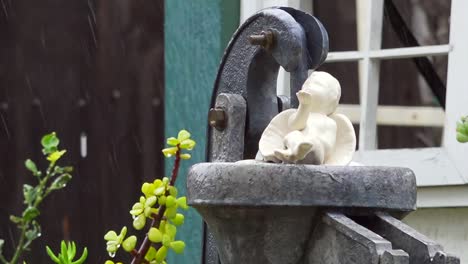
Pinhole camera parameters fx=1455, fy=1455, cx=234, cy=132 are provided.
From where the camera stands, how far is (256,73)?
234 cm

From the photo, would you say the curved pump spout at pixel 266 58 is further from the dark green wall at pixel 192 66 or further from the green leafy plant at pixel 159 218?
the dark green wall at pixel 192 66

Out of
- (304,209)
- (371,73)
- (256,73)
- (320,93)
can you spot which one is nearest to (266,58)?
(256,73)

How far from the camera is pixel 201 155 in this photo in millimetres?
4262

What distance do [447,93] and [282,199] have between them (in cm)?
198

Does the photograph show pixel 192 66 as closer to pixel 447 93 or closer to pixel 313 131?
pixel 447 93

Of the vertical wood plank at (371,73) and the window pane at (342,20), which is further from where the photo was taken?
the window pane at (342,20)

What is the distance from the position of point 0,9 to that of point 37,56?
0.71ft

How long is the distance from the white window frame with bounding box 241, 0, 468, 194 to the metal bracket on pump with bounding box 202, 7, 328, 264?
141cm

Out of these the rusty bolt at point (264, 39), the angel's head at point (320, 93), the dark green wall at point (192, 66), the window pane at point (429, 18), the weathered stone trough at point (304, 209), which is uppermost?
the rusty bolt at point (264, 39)

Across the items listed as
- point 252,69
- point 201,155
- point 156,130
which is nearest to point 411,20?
point 156,130

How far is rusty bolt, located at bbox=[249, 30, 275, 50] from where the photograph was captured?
2.18m

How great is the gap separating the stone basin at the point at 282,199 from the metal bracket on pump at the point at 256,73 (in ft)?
0.73

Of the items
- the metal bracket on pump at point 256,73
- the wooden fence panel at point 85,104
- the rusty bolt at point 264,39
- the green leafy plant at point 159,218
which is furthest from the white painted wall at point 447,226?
the green leafy plant at point 159,218

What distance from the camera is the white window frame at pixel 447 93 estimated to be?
376cm
